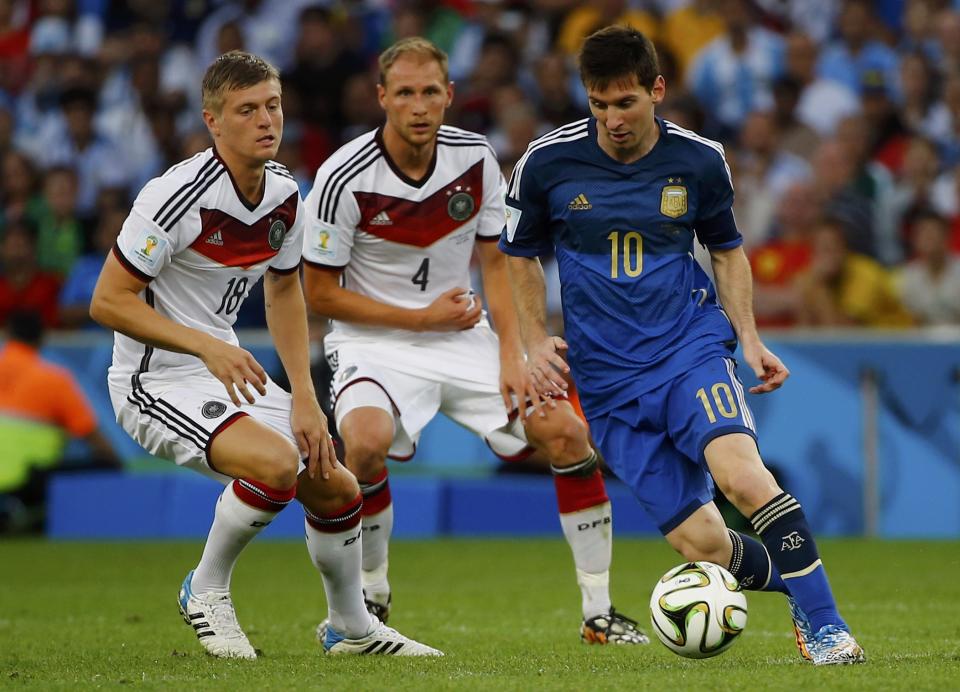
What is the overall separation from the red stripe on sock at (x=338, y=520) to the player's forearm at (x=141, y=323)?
0.89m

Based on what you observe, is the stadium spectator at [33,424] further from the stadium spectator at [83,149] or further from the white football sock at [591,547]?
the white football sock at [591,547]

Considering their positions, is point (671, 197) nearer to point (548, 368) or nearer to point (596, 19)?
point (548, 368)

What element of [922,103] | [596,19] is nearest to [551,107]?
[596,19]

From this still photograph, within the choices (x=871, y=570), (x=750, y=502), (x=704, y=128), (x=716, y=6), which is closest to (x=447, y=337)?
(x=750, y=502)

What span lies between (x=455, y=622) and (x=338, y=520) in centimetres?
168

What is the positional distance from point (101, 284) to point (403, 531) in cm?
744

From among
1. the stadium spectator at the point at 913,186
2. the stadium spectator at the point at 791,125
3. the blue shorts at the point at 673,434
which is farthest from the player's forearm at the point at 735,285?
the stadium spectator at the point at 791,125

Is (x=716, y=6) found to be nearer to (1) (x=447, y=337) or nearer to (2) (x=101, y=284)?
(1) (x=447, y=337)

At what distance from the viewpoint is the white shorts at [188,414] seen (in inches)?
243

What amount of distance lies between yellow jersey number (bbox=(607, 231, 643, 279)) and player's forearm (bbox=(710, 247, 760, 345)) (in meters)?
0.35

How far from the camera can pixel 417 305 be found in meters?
7.73

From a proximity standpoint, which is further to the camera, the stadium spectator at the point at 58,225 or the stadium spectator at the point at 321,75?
the stadium spectator at the point at 321,75

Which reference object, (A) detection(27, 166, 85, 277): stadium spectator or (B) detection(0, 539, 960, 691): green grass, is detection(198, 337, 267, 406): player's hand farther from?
(A) detection(27, 166, 85, 277): stadium spectator

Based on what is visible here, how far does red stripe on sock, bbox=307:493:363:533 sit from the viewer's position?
6383 mm
